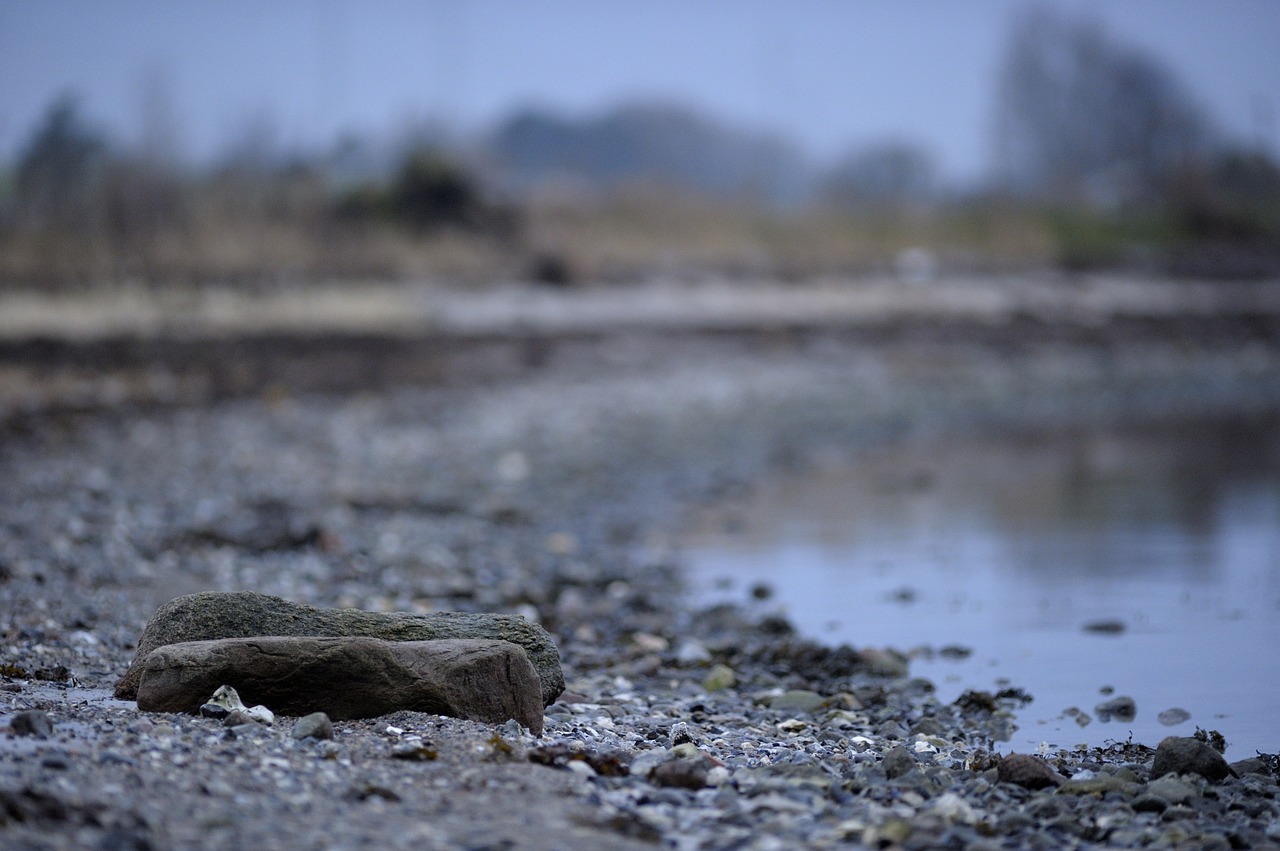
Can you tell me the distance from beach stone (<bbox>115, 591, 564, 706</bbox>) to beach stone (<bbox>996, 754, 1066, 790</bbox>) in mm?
1691

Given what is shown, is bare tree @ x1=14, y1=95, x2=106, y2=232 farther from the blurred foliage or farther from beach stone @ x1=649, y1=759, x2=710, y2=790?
beach stone @ x1=649, y1=759, x2=710, y2=790

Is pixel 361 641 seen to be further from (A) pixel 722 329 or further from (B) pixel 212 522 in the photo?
(A) pixel 722 329

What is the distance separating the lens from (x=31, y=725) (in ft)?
12.0

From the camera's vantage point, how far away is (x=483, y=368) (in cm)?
1897

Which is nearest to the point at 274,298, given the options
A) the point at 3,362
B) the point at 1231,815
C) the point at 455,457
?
the point at 3,362

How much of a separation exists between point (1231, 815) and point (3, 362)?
15.0m

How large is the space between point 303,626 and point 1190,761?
10.8ft

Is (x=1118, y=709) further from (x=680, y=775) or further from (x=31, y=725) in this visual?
(x=31, y=725)

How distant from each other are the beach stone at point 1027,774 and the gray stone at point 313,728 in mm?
2293

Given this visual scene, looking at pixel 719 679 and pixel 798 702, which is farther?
pixel 719 679

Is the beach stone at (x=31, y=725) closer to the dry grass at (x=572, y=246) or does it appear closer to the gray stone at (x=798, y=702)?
the gray stone at (x=798, y=702)

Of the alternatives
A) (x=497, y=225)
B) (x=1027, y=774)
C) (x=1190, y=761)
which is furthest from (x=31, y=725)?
(x=497, y=225)

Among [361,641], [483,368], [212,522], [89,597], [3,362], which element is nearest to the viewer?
[361,641]

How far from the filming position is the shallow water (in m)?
5.91
